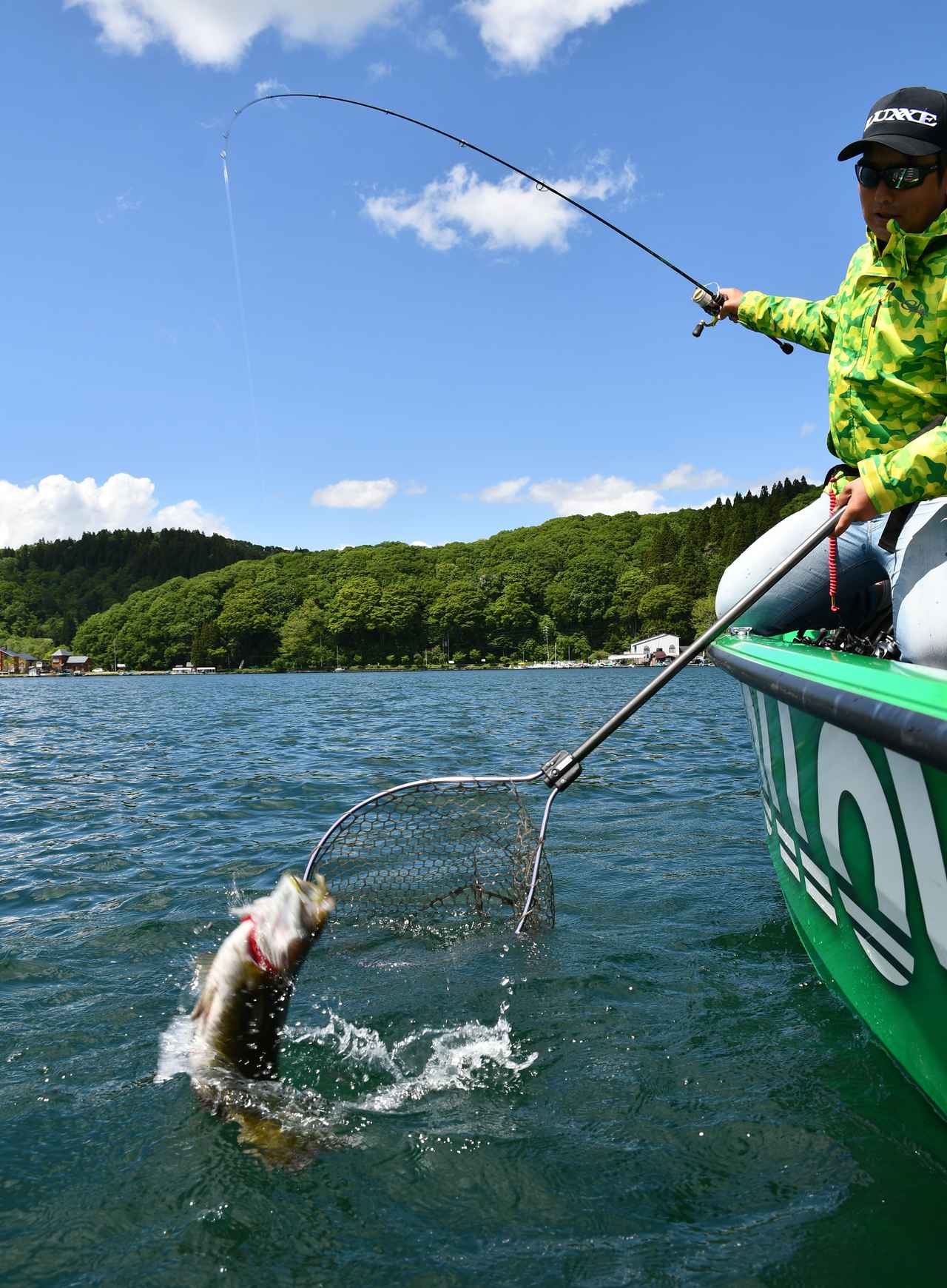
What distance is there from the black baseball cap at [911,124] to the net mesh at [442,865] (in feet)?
9.64

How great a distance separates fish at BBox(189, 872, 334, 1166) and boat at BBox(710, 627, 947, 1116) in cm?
177

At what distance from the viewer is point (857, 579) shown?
13.3 ft

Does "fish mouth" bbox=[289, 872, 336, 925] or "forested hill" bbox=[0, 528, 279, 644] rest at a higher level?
"forested hill" bbox=[0, 528, 279, 644]

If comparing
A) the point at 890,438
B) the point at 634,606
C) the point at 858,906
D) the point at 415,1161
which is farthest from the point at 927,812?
the point at 634,606

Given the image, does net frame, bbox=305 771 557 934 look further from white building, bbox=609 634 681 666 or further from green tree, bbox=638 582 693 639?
green tree, bbox=638 582 693 639

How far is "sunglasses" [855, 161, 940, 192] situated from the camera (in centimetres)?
291

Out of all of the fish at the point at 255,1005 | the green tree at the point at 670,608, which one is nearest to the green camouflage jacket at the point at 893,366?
the fish at the point at 255,1005

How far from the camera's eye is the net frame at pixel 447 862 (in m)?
4.62

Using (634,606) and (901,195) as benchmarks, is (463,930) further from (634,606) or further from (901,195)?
(634,606)

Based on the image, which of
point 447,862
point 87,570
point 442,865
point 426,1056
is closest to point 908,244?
point 426,1056

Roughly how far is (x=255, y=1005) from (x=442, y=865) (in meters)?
2.88

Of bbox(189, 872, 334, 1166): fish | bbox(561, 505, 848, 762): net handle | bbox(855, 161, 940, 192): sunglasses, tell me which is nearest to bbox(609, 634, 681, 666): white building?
bbox(561, 505, 848, 762): net handle

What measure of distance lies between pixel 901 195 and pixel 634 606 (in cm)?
11654

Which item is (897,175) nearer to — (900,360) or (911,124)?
(911,124)
